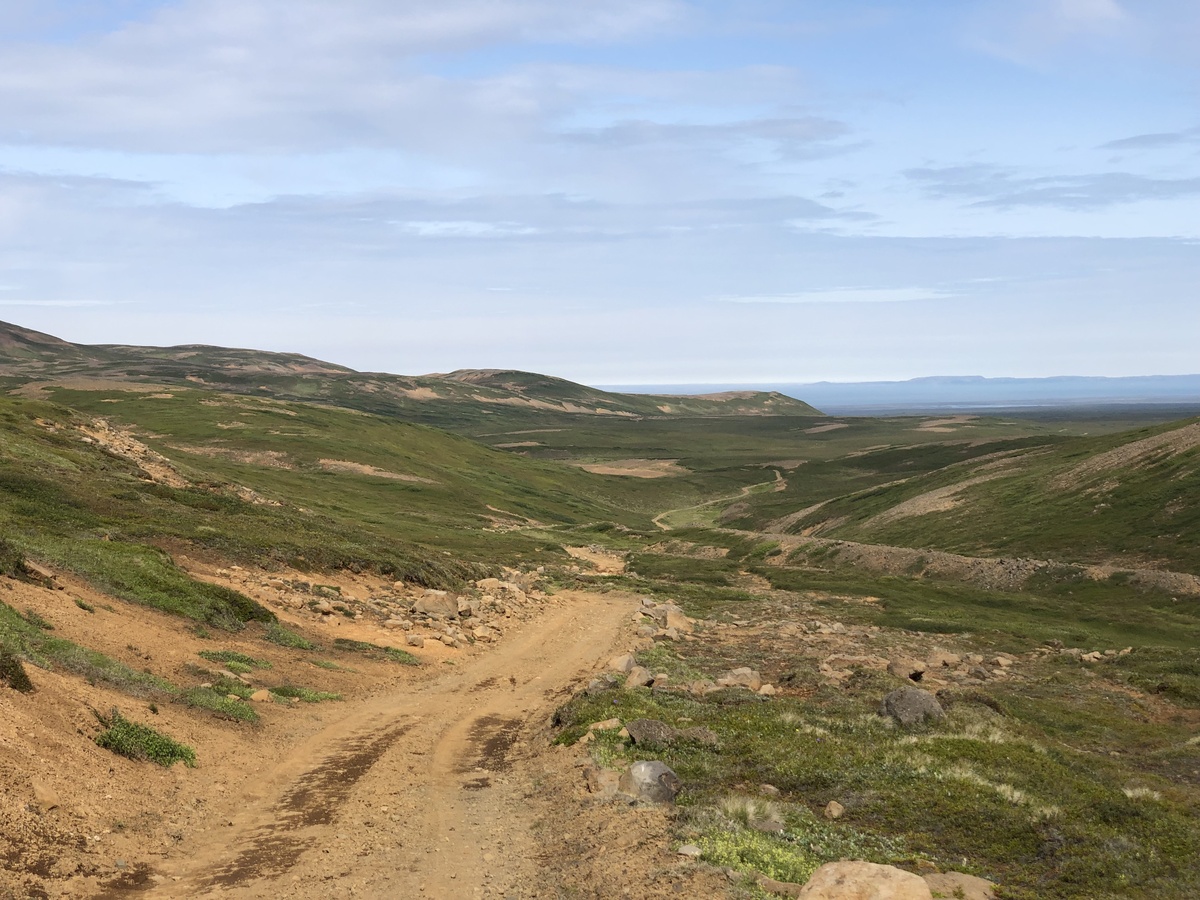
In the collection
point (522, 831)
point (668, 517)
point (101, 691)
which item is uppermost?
point (101, 691)

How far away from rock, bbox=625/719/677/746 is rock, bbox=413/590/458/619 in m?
20.9

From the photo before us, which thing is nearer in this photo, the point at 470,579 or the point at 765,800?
the point at 765,800

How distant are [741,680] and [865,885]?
18.0m

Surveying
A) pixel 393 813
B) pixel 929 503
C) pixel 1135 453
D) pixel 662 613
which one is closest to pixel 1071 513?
pixel 1135 453

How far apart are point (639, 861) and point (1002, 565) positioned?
218ft

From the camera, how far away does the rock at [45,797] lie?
525 inches

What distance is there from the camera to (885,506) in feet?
377

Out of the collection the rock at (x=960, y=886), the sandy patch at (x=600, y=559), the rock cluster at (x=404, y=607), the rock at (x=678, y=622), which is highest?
the rock at (x=960, y=886)

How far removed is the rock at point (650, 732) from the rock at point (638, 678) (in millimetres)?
5873

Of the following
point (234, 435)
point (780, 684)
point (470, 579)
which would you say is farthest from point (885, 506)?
point (234, 435)

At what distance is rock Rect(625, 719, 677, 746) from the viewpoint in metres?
19.6

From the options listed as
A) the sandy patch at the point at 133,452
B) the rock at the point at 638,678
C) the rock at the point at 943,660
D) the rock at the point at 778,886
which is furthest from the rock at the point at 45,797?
the sandy patch at the point at 133,452

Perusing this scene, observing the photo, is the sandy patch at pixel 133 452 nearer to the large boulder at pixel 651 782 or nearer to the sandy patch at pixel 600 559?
the sandy patch at pixel 600 559

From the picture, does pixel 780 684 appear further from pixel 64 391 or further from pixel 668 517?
pixel 64 391
